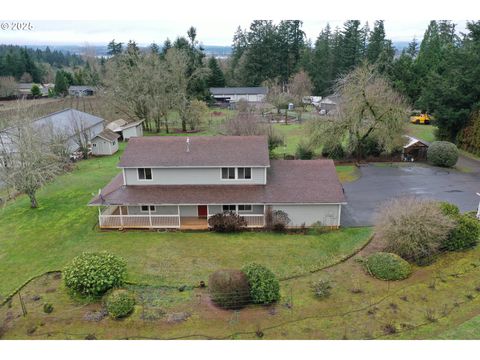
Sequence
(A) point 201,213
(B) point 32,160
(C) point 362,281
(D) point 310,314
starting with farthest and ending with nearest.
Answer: (B) point 32,160 < (A) point 201,213 < (C) point 362,281 < (D) point 310,314

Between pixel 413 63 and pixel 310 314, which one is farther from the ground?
pixel 413 63

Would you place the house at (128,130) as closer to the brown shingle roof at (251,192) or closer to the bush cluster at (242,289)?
the brown shingle roof at (251,192)

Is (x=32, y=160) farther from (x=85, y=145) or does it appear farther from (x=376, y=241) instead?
(x=376, y=241)

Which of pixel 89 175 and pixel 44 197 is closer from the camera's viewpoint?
pixel 44 197

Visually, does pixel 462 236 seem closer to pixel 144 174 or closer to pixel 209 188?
pixel 209 188

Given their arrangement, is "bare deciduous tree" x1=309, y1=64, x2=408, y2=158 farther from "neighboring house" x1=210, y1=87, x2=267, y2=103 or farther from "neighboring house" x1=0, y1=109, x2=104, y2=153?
"neighboring house" x1=210, y1=87, x2=267, y2=103

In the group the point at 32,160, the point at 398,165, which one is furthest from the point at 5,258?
the point at 398,165

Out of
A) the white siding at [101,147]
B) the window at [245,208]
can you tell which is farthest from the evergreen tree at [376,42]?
the window at [245,208]
